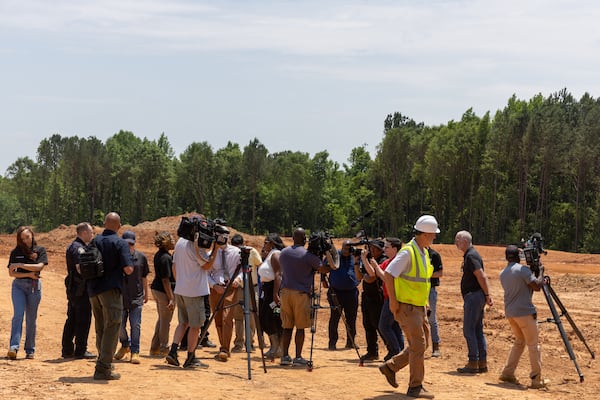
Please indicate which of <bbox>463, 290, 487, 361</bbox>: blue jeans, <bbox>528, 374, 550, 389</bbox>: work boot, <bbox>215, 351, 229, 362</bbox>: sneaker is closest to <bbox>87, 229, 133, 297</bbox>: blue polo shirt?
<bbox>215, 351, 229, 362</bbox>: sneaker

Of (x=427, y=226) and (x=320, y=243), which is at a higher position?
(x=427, y=226)

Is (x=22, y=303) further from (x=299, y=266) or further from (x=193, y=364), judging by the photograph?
(x=299, y=266)

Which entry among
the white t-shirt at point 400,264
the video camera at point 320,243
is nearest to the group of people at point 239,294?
the white t-shirt at point 400,264

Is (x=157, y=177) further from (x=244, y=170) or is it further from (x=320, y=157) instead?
(x=320, y=157)

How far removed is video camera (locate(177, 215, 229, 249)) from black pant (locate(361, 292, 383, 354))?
310 cm

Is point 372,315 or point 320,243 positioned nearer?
point 320,243

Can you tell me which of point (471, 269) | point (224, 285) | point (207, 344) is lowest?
point (207, 344)

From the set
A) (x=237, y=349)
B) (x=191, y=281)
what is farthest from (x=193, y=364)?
(x=237, y=349)

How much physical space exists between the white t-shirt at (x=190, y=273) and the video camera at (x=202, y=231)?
0.54ft

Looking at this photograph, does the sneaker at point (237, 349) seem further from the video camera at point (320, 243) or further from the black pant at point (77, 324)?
the black pant at point (77, 324)

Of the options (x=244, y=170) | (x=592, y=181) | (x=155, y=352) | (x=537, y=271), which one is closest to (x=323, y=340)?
(x=155, y=352)

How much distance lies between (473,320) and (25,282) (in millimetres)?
6306

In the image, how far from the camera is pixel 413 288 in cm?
1033

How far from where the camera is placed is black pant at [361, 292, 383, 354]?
1380 cm
